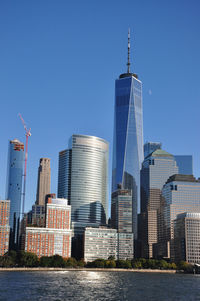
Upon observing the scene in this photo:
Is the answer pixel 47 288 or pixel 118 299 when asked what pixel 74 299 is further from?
pixel 47 288

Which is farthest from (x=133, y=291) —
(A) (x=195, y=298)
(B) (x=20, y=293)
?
(B) (x=20, y=293)

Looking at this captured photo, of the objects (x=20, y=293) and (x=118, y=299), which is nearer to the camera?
(x=118, y=299)

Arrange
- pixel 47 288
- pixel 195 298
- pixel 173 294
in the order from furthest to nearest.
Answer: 1. pixel 47 288
2. pixel 173 294
3. pixel 195 298

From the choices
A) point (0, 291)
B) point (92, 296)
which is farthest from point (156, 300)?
point (0, 291)

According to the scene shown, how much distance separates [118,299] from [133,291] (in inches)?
919

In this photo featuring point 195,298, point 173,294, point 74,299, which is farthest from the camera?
point 173,294

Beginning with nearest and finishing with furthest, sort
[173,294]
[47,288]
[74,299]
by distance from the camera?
[74,299]
[173,294]
[47,288]

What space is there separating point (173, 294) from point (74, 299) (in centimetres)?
3462

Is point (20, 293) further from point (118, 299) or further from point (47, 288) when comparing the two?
point (118, 299)

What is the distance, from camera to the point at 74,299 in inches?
4641

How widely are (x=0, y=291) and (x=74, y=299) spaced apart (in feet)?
90.6

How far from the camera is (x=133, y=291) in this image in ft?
463

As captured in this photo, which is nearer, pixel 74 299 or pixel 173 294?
pixel 74 299

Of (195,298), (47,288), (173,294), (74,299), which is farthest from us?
(47,288)
